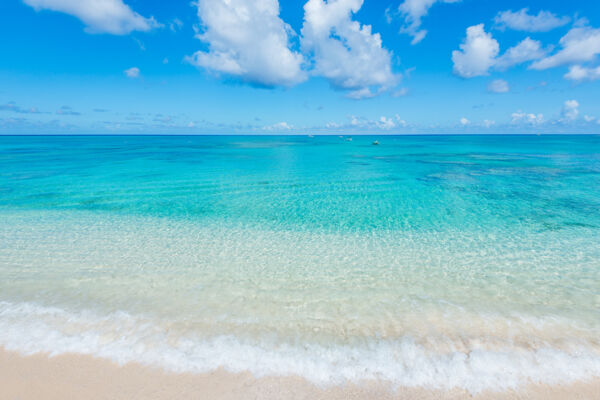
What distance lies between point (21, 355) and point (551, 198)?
990 inches

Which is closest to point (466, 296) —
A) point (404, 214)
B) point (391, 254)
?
point (391, 254)

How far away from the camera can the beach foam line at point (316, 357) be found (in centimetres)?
469

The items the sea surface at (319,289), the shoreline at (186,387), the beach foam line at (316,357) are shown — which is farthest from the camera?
the sea surface at (319,289)

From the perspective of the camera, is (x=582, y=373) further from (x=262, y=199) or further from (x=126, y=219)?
(x=126, y=219)

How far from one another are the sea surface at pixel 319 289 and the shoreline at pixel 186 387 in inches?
6.3

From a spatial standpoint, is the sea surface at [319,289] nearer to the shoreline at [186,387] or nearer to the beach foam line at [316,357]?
the beach foam line at [316,357]

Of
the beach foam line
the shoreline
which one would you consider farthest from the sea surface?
the shoreline

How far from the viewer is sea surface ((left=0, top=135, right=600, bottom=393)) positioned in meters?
5.12

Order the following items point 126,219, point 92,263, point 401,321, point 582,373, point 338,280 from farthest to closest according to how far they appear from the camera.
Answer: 1. point 126,219
2. point 92,263
3. point 338,280
4. point 401,321
5. point 582,373

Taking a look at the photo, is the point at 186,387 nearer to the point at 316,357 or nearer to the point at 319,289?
the point at 316,357

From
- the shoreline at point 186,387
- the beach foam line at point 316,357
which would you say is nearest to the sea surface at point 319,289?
the beach foam line at point 316,357

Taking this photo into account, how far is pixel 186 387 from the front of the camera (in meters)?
4.52

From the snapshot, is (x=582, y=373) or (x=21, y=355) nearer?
(x=582, y=373)

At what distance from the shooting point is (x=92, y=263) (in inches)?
354
